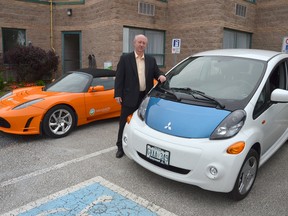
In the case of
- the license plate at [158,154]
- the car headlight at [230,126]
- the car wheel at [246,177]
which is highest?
the car headlight at [230,126]

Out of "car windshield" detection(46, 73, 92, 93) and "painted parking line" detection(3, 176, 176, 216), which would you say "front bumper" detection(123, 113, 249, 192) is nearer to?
"painted parking line" detection(3, 176, 176, 216)

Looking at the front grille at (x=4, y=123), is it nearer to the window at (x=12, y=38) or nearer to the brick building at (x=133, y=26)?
the brick building at (x=133, y=26)

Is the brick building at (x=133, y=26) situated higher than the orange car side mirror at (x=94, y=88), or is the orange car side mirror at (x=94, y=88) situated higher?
the brick building at (x=133, y=26)

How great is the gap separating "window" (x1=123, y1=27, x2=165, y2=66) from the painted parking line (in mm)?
9287

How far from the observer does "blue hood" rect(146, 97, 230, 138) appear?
2.93m

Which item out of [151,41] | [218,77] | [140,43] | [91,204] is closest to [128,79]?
[140,43]

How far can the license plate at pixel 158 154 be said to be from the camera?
297cm

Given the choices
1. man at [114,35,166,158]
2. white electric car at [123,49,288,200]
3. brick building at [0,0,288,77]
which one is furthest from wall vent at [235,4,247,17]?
man at [114,35,166,158]

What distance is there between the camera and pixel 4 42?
12.5m

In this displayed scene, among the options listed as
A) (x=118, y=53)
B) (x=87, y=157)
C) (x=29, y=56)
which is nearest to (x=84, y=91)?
(x=87, y=157)

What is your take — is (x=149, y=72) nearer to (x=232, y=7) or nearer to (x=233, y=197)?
(x=233, y=197)

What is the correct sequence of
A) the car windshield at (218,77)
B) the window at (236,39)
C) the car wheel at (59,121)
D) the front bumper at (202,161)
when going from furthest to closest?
the window at (236,39) < the car wheel at (59,121) < the car windshield at (218,77) < the front bumper at (202,161)

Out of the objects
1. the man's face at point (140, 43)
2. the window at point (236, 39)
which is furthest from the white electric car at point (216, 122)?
the window at point (236, 39)

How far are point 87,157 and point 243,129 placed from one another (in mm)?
2312
